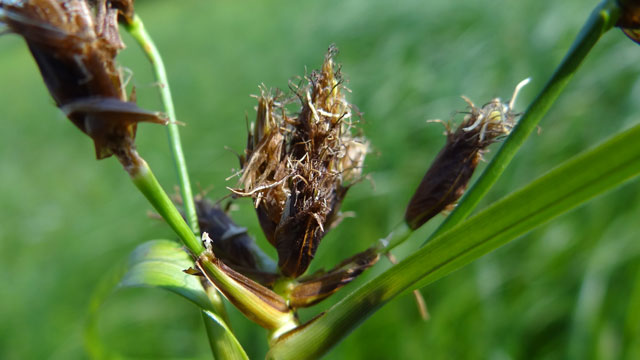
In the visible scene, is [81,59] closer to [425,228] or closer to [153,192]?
[153,192]

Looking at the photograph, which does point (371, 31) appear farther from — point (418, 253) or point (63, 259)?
point (418, 253)

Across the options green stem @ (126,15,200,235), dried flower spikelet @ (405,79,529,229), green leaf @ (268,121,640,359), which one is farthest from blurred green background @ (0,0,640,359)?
green leaf @ (268,121,640,359)

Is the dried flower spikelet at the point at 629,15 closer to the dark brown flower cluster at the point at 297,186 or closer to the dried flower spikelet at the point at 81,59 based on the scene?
the dark brown flower cluster at the point at 297,186

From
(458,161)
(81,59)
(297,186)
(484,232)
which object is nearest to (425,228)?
(458,161)

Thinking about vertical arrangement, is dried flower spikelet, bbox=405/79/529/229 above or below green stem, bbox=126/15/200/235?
below

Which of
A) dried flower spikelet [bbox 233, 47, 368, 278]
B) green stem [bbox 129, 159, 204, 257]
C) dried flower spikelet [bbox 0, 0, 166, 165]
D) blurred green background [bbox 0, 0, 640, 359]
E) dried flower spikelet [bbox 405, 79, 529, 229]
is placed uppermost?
dried flower spikelet [bbox 0, 0, 166, 165]

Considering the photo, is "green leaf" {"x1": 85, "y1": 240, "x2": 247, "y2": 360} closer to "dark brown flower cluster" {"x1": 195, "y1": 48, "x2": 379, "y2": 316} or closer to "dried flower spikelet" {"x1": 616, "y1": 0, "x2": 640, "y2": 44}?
"dark brown flower cluster" {"x1": 195, "y1": 48, "x2": 379, "y2": 316}

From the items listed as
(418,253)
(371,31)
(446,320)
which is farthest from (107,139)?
(371,31)
